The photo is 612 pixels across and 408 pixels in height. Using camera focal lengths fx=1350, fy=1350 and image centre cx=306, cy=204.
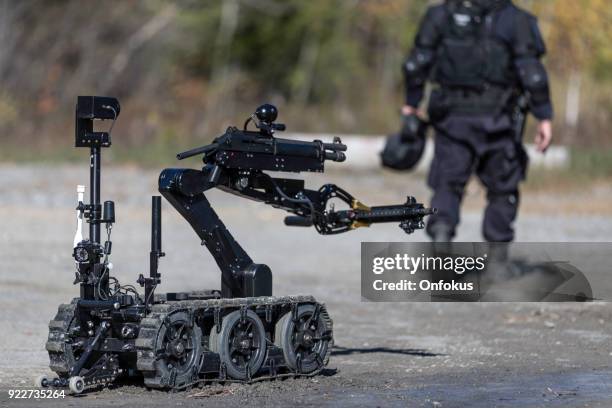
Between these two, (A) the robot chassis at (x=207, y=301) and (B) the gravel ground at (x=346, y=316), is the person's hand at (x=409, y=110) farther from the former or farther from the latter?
(A) the robot chassis at (x=207, y=301)

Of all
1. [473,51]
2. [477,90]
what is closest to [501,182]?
[477,90]

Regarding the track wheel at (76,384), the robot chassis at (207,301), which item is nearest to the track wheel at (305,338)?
the robot chassis at (207,301)

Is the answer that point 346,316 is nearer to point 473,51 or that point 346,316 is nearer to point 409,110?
point 409,110

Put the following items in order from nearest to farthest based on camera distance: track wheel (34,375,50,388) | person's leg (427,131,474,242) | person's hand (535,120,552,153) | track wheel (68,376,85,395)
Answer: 1. track wheel (68,376,85,395)
2. track wheel (34,375,50,388)
3. person's leg (427,131,474,242)
4. person's hand (535,120,552,153)

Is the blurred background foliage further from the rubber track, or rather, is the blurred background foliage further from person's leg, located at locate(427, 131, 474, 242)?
the rubber track

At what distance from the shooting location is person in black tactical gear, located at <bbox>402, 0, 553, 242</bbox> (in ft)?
38.1

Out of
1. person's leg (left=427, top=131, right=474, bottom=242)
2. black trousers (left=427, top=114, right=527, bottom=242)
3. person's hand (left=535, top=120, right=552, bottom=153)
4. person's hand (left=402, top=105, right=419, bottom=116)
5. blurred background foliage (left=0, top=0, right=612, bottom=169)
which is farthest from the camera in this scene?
blurred background foliage (left=0, top=0, right=612, bottom=169)

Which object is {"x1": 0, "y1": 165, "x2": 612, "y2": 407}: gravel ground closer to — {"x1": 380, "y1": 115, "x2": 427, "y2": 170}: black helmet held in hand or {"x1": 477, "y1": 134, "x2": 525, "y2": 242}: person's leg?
{"x1": 477, "y1": 134, "x2": 525, "y2": 242}: person's leg

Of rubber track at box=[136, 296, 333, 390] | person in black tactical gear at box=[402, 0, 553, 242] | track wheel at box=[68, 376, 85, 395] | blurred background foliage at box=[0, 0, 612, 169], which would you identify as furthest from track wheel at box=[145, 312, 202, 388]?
blurred background foliage at box=[0, 0, 612, 169]

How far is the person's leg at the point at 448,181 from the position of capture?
37.8 feet

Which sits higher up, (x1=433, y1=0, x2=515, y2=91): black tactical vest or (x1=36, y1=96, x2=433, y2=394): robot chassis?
(x1=433, y1=0, x2=515, y2=91): black tactical vest

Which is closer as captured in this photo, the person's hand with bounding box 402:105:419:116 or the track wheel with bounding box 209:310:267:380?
the track wheel with bounding box 209:310:267:380

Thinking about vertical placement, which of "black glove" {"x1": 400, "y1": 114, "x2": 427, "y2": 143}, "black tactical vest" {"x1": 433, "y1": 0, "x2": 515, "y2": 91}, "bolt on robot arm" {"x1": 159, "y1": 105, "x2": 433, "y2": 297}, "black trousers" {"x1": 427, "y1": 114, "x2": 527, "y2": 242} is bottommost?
"bolt on robot arm" {"x1": 159, "y1": 105, "x2": 433, "y2": 297}

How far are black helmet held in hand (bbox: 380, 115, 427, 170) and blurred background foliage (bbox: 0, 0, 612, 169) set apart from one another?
1151 centimetres
